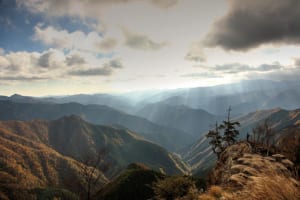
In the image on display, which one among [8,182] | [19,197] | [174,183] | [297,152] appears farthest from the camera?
[8,182]

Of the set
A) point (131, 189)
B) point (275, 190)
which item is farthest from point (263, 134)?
point (131, 189)

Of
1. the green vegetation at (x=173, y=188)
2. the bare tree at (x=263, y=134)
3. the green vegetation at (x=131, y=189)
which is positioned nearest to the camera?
the green vegetation at (x=173, y=188)

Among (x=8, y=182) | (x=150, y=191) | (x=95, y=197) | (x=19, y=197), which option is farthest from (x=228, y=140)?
(x=8, y=182)

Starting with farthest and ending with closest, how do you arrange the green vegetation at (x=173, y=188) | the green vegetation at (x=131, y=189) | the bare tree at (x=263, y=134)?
1. the green vegetation at (x=131, y=189)
2. the bare tree at (x=263, y=134)
3. the green vegetation at (x=173, y=188)

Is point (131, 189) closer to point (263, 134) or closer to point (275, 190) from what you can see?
point (263, 134)

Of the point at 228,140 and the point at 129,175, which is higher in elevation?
the point at 228,140

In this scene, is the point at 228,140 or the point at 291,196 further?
the point at 228,140

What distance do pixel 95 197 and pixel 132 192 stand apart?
15.3 metres

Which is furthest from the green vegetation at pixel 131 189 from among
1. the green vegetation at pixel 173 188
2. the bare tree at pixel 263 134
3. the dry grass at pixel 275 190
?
the dry grass at pixel 275 190

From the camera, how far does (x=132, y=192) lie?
280 ft

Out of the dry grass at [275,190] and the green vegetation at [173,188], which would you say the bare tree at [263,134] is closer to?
the green vegetation at [173,188]

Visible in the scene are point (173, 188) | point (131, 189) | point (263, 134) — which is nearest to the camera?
point (173, 188)

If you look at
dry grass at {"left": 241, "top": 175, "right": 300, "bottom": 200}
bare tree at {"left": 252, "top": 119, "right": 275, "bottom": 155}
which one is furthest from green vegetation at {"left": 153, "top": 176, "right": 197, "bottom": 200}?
bare tree at {"left": 252, "top": 119, "right": 275, "bottom": 155}

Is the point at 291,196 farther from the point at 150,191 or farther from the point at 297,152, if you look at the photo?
the point at 150,191
